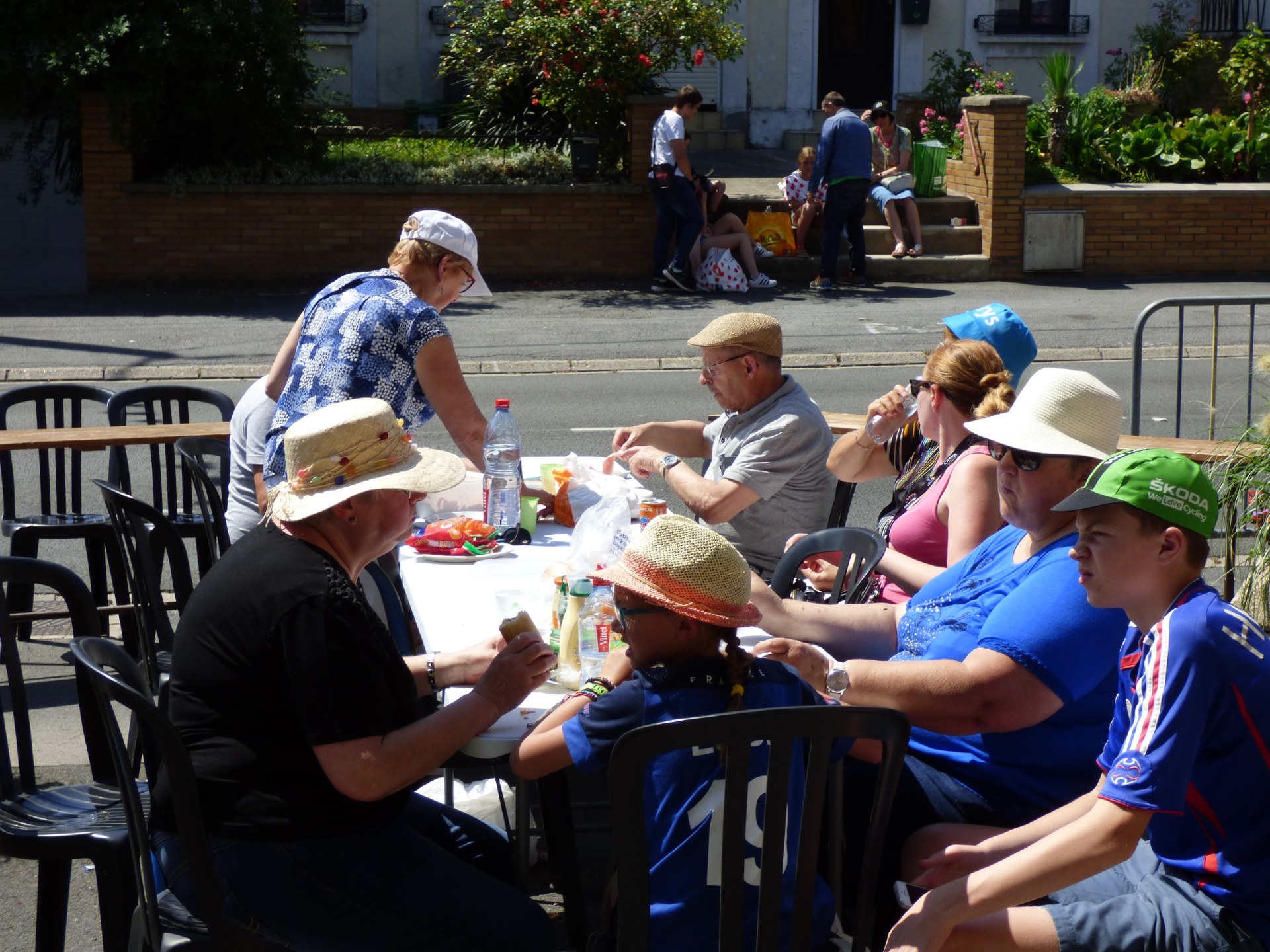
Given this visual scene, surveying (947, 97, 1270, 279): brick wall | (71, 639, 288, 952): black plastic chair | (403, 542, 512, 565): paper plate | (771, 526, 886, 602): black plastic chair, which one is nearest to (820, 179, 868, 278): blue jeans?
(947, 97, 1270, 279): brick wall

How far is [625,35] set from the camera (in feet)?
57.1

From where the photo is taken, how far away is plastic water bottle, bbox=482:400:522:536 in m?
4.75

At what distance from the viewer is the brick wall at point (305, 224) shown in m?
17.1

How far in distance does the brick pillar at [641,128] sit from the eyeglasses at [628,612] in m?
14.9

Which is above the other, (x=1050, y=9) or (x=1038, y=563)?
(x=1050, y=9)

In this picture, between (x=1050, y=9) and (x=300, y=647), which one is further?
(x=1050, y=9)

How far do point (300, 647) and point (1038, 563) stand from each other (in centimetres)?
166

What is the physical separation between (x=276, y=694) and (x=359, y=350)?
203cm

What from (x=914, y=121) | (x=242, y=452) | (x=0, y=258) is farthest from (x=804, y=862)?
(x=914, y=121)

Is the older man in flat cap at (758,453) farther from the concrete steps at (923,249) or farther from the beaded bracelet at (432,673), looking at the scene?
the concrete steps at (923,249)

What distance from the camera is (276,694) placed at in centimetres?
276

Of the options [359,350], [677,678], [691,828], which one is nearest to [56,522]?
[359,350]

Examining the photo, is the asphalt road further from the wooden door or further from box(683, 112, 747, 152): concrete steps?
the wooden door

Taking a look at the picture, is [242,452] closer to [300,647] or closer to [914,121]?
[300,647]
